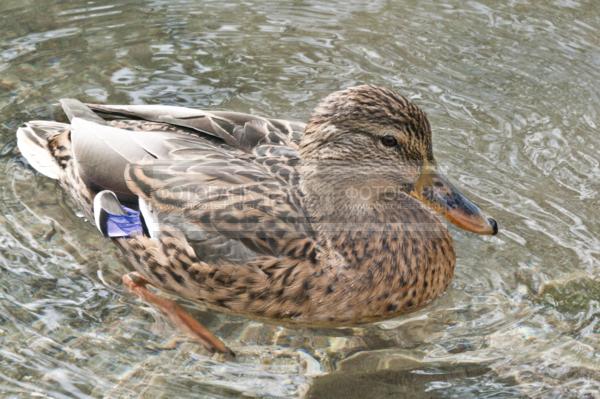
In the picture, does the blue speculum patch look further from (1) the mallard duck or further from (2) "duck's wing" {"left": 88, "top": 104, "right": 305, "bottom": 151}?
(2) "duck's wing" {"left": 88, "top": 104, "right": 305, "bottom": 151}

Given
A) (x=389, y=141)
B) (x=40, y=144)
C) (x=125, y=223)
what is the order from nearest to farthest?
(x=389, y=141) < (x=125, y=223) < (x=40, y=144)

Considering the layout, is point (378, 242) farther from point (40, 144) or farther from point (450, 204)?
point (40, 144)

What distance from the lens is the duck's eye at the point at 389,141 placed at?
560cm

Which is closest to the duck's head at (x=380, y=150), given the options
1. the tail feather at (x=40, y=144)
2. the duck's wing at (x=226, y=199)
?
the duck's wing at (x=226, y=199)

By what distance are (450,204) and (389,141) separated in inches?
21.1

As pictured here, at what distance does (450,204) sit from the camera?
18.7 feet

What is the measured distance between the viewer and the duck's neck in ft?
18.8

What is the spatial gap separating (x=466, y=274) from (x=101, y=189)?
243 centimetres

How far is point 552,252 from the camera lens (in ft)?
20.3

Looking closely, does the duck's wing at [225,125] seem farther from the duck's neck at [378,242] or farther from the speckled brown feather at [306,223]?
the duck's neck at [378,242]

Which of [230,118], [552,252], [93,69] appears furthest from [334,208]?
[93,69]

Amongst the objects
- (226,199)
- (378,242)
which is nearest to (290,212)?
(226,199)

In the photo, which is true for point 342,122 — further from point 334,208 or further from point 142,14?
point 142,14

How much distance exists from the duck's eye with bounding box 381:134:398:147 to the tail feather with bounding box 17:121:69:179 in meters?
2.43
